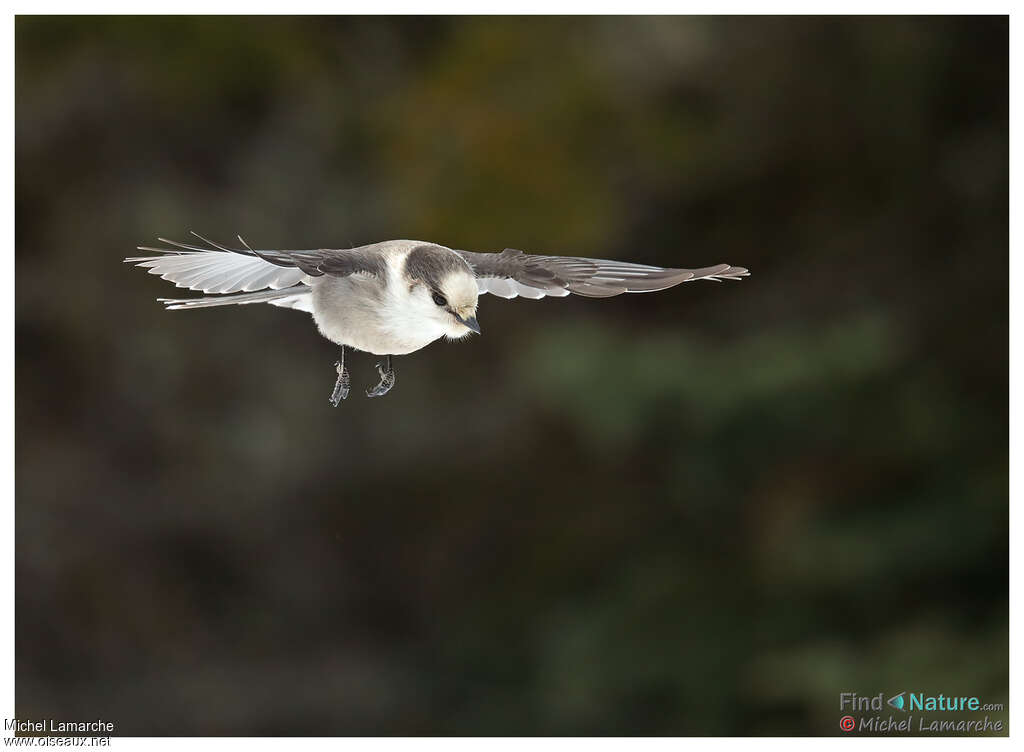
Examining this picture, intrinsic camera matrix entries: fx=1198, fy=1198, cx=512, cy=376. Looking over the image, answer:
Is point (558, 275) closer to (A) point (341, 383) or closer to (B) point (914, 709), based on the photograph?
(A) point (341, 383)

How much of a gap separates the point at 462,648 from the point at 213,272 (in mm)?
4698

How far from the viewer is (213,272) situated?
72 cm

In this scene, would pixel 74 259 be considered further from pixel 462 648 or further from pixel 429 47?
pixel 462 648

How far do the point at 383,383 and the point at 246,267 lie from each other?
115 millimetres

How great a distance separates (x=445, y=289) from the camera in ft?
2.31

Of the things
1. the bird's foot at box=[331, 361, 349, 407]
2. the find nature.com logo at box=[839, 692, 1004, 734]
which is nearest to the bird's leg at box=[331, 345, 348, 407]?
the bird's foot at box=[331, 361, 349, 407]

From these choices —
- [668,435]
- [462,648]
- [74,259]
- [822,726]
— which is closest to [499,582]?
[462,648]

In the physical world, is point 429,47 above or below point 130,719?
above

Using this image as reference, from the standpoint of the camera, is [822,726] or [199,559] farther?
[199,559]

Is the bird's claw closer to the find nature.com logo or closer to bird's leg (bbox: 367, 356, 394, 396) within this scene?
bird's leg (bbox: 367, 356, 394, 396)

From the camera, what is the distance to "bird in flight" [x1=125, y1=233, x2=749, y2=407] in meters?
0.69

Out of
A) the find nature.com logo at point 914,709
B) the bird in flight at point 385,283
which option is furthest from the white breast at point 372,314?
the find nature.com logo at point 914,709

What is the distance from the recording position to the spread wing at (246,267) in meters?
0.68

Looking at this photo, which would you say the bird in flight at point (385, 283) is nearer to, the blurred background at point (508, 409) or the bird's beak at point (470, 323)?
the bird's beak at point (470, 323)
